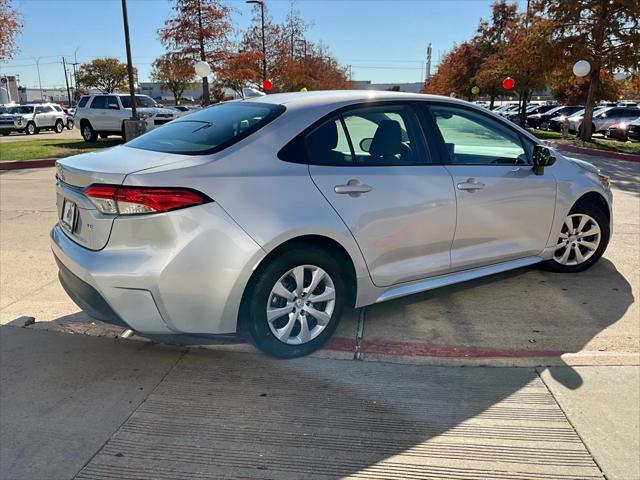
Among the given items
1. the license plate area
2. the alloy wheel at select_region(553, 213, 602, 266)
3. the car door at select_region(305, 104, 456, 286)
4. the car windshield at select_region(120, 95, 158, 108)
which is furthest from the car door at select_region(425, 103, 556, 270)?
the car windshield at select_region(120, 95, 158, 108)

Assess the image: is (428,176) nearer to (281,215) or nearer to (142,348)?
(281,215)

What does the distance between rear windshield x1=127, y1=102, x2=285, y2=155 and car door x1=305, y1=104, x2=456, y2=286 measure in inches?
15.6

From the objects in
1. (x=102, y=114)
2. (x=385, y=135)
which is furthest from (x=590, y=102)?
(x=385, y=135)

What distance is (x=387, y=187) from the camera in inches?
140

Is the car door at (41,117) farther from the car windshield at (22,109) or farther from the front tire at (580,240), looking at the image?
the front tire at (580,240)

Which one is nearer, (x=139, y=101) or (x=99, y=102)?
(x=99, y=102)

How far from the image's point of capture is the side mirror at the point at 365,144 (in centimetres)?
364

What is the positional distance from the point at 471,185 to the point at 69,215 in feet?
9.11

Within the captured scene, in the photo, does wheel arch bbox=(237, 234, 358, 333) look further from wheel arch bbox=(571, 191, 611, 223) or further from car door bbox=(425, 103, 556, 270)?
wheel arch bbox=(571, 191, 611, 223)

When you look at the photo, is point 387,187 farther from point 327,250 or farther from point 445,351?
point 445,351

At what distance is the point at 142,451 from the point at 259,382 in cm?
82

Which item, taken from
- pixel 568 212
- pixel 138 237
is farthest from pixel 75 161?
pixel 568 212

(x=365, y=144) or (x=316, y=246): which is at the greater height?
(x=365, y=144)

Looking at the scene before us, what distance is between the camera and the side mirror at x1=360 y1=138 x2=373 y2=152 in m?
3.64
